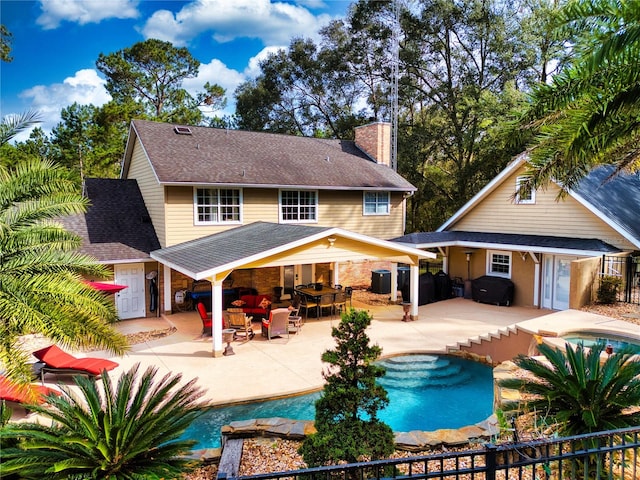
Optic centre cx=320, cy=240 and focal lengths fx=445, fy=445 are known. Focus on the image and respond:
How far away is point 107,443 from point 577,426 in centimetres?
537

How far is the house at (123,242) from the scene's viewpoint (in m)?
16.3

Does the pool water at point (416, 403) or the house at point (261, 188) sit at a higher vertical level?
the house at point (261, 188)

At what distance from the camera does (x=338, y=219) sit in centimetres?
2116

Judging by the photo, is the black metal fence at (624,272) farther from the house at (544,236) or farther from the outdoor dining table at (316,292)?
the outdoor dining table at (316,292)

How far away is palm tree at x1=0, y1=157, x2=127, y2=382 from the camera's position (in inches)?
241

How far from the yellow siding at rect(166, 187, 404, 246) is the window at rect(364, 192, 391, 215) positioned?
0.26 meters

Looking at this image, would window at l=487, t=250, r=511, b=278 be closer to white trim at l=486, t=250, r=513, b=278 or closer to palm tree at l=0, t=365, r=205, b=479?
white trim at l=486, t=250, r=513, b=278

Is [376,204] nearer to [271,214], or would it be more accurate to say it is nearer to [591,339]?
[271,214]

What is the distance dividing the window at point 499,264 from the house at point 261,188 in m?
5.30

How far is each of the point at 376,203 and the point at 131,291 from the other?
1204 centimetres

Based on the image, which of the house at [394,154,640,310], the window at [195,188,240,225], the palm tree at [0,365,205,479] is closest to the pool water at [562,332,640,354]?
the house at [394,154,640,310]

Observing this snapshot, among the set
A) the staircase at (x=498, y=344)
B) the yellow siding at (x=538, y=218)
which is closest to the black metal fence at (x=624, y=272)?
the yellow siding at (x=538, y=218)

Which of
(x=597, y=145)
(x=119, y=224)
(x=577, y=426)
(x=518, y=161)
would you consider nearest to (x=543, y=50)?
(x=518, y=161)

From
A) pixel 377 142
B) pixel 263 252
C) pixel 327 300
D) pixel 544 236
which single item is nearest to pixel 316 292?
pixel 327 300
